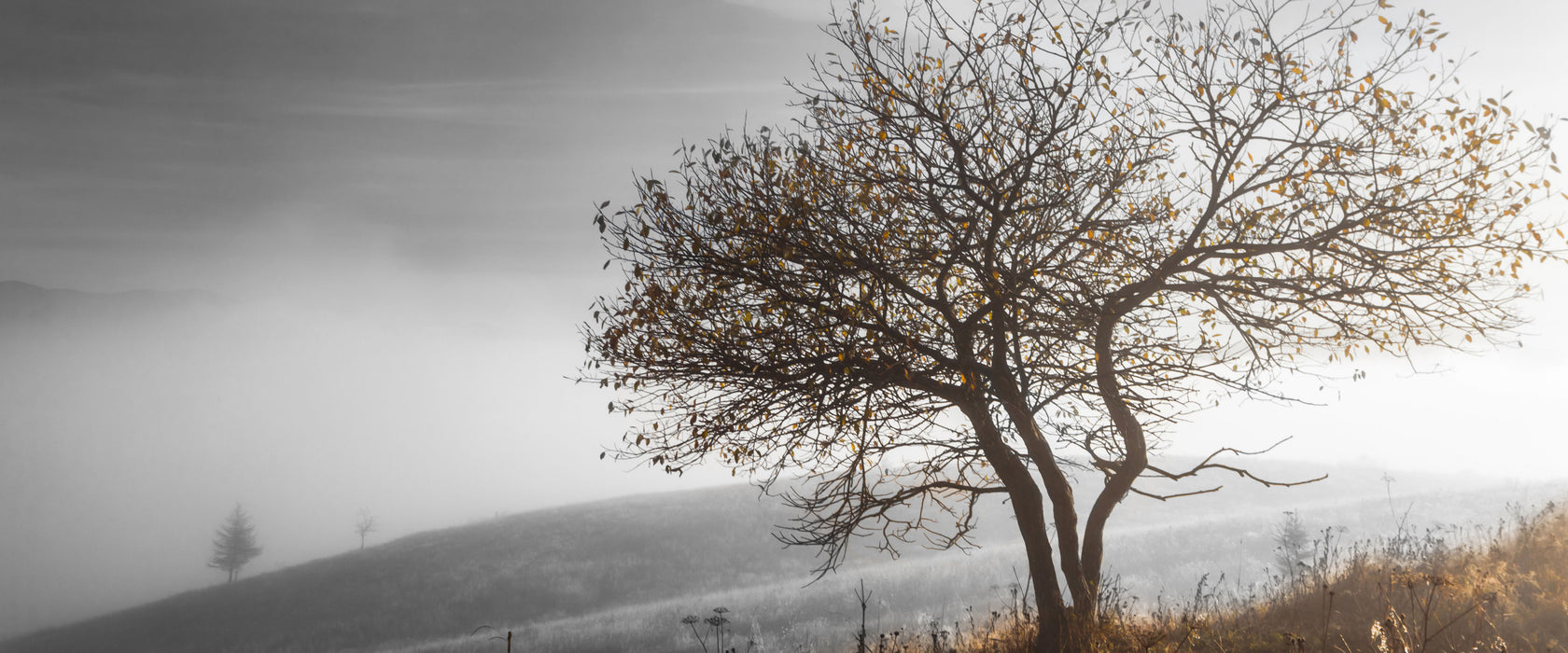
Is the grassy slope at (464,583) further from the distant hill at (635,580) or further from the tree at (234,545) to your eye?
the tree at (234,545)

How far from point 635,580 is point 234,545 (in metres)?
65.3

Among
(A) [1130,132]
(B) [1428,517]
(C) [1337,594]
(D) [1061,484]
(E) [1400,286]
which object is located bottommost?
(B) [1428,517]

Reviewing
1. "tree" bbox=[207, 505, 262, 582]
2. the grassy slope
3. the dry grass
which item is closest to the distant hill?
the grassy slope

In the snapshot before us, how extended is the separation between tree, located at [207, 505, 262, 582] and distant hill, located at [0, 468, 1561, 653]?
2720cm

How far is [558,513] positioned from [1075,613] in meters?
50.2

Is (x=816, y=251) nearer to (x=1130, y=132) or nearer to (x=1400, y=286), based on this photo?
(x=1130, y=132)

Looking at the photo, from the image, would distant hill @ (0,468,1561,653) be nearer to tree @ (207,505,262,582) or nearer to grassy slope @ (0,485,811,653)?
grassy slope @ (0,485,811,653)

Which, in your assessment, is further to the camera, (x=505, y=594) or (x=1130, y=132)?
(x=505, y=594)

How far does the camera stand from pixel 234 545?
7381cm

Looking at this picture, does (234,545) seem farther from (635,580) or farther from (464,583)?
(635,580)

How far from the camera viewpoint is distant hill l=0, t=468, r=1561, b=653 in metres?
24.6

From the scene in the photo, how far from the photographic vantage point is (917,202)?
7.88 meters

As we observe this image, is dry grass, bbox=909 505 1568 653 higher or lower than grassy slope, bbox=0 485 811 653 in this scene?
higher

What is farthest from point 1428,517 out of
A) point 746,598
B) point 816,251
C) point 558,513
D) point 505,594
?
point 558,513
